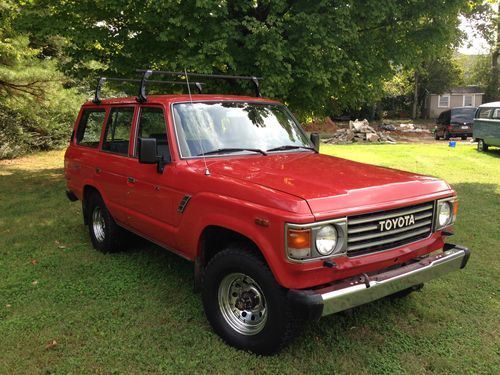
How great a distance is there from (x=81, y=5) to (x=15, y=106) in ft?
17.3

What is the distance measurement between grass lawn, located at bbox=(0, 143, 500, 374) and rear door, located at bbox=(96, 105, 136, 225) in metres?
0.74

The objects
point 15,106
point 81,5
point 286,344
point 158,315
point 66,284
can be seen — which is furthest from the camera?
point 15,106

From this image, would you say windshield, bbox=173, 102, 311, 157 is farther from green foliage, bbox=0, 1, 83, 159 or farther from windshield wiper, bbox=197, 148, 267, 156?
green foliage, bbox=0, 1, 83, 159

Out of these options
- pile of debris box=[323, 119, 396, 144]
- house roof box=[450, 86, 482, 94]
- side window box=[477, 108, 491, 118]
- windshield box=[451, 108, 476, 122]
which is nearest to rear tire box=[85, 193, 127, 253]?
side window box=[477, 108, 491, 118]

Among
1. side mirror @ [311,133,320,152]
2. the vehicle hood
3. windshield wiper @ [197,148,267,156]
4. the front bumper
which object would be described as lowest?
the front bumper

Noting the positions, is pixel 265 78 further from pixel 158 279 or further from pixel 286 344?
pixel 286 344

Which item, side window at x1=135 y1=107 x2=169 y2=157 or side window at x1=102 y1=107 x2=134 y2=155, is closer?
side window at x1=135 y1=107 x2=169 y2=157

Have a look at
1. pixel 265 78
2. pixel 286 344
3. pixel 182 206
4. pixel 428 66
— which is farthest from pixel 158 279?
pixel 428 66

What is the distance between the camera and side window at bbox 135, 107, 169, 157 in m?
4.28

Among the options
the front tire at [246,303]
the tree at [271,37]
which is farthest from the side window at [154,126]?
the tree at [271,37]

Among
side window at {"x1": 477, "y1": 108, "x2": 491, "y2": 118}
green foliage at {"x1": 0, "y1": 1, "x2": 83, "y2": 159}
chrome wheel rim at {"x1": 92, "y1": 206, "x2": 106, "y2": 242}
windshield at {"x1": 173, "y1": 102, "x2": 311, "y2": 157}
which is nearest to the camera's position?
windshield at {"x1": 173, "y1": 102, "x2": 311, "y2": 157}

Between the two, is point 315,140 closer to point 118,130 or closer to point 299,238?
point 118,130

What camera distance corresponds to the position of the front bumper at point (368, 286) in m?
2.85

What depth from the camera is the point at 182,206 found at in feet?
12.6
